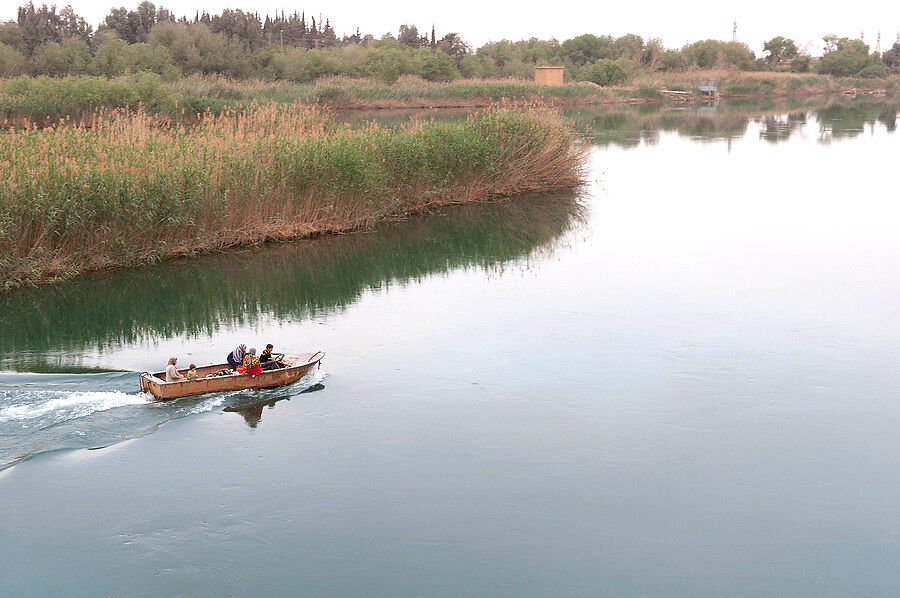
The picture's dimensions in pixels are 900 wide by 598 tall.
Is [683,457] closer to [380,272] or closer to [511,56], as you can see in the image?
[380,272]

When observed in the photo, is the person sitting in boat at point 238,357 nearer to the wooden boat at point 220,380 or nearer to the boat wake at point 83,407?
the wooden boat at point 220,380

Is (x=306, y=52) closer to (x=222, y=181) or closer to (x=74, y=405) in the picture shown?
(x=222, y=181)

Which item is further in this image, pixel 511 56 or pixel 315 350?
pixel 511 56

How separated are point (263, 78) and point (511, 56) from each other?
112 feet

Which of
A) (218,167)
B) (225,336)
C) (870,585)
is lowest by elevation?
(870,585)

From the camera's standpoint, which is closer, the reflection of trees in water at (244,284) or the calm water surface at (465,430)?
the calm water surface at (465,430)

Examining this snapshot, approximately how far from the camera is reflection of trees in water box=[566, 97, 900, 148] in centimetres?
3753

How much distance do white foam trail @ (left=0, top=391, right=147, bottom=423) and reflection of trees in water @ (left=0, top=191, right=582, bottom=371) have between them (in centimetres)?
144

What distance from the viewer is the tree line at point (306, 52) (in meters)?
44.8

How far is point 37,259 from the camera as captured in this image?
12.7 meters

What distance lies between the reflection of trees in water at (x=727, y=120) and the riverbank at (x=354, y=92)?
3703 millimetres

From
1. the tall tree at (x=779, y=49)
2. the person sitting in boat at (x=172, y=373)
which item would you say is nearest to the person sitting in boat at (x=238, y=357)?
the person sitting in boat at (x=172, y=373)

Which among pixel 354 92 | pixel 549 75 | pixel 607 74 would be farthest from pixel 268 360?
pixel 607 74

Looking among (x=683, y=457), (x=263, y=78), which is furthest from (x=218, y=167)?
(x=263, y=78)
